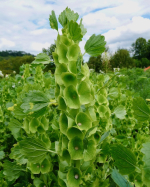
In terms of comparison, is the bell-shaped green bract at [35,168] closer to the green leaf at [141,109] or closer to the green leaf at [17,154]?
the green leaf at [17,154]

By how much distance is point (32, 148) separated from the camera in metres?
0.43

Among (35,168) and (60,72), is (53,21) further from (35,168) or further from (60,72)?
(35,168)

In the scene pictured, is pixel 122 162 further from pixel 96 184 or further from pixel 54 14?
pixel 54 14

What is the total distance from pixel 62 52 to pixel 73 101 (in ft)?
0.41

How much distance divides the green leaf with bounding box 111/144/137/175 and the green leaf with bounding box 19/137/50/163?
22 centimetres

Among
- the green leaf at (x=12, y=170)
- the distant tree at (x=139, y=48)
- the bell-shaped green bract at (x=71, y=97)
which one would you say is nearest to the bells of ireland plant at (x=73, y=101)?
the bell-shaped green bract at (x=71, y=97)

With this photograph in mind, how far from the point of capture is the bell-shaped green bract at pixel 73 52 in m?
0.40

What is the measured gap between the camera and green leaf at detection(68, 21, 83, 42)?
393 millimetres

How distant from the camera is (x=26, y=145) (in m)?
0.41

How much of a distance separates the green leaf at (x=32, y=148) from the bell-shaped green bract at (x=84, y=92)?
0.51 ft

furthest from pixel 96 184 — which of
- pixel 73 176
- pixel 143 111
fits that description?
pixel 143 111

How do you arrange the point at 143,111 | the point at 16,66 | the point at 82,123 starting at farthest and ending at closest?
1. the point at 16,66
2. the point at 82,123
3. the point at 143,111

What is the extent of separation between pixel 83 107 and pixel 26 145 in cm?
17

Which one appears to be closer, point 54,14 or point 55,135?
point 54,14
